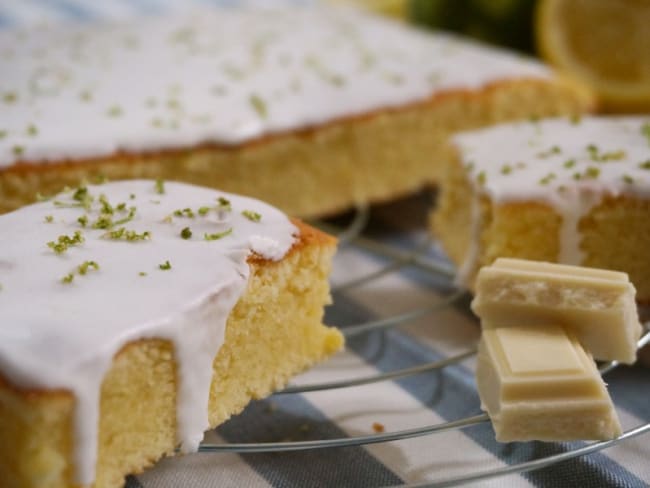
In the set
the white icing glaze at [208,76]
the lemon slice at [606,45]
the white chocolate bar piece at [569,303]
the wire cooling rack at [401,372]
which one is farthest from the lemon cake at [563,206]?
the lemon slice at [606,45]

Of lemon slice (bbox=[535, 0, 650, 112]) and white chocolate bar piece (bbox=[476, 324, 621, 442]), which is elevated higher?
lemon slice (bbox=[535, 0, 650, 112])

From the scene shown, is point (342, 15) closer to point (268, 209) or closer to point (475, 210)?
point (475, 210)

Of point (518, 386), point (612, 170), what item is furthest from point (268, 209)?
point (612, 170)

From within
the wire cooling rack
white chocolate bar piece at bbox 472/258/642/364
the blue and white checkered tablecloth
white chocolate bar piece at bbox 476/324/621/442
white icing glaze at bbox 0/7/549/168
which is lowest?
the blue and white checkered tablecloth

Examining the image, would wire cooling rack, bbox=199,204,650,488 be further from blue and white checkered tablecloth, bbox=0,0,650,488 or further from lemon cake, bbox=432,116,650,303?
lemon cake, bbox=432,116,650,303

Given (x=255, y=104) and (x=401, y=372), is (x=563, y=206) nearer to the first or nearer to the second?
(x=401, y=372)

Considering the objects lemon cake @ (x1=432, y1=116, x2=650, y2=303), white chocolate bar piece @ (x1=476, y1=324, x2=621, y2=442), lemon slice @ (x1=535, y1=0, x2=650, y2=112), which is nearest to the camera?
white chocolate bar piece @ (x1=476, y1=324, x2=621, y2=442)

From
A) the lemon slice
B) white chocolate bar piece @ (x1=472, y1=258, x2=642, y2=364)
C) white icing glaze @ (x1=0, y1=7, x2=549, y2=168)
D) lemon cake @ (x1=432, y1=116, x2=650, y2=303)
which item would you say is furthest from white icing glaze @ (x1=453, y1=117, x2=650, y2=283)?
the lemon slice
